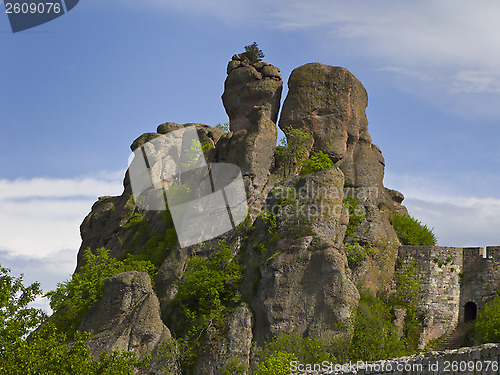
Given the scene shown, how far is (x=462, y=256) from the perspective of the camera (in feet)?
195

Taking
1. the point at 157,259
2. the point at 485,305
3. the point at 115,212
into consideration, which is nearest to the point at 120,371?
the point at 157,259

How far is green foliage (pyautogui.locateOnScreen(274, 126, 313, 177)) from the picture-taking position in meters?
63.2

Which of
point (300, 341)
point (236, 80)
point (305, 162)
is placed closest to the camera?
point (300, 341)

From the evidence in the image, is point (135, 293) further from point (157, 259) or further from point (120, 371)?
point (120, 371)

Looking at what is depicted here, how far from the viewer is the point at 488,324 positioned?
53.9 metres

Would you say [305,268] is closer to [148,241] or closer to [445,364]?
[148,241]

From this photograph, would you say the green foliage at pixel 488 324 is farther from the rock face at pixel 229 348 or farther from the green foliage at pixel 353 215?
the rock face at pixel 229 348

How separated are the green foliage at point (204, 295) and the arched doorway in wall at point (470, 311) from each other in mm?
15870

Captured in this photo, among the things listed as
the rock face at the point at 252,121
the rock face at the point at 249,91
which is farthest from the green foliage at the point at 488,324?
the rock face at the point at 249,91

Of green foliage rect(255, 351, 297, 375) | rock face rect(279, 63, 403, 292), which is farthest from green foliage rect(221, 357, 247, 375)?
rock face rect(279, 63, 403, 292)

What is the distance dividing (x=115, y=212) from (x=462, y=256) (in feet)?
94.5

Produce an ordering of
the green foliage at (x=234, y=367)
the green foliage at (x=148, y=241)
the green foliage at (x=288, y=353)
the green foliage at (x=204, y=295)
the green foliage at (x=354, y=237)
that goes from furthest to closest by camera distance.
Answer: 1. the green foliage at (x=148, y=241)
2. the green foliage at (x=354, y=237)
3. the green foliage at (x=204, y=295)
4. the green foliage at (x=234, y=367)
5. the green foliage at (x=288, y=353)

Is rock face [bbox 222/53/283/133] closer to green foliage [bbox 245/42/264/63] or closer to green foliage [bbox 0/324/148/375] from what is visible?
green foliage [bbox 245/42/264/63]

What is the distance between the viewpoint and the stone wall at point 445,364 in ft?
102
